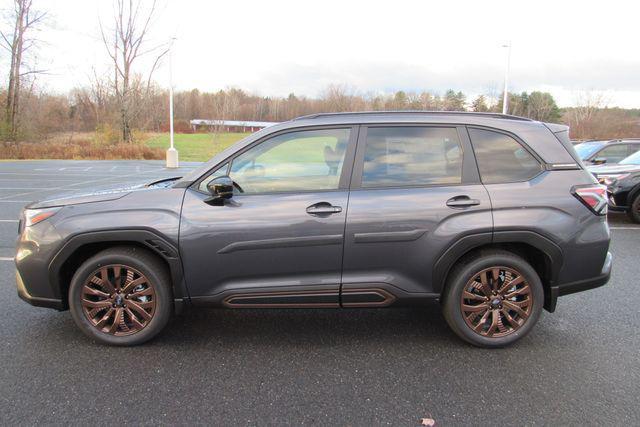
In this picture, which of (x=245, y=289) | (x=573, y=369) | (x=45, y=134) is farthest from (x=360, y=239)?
(x=45, y=134)

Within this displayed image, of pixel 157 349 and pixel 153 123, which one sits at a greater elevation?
pixel 153 123

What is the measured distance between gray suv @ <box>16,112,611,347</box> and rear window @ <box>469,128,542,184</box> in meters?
0.01

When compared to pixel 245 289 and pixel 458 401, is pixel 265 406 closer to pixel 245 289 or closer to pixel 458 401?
pixel 245 289

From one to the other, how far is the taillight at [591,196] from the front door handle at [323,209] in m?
1.83

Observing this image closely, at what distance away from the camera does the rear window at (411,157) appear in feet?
11.0

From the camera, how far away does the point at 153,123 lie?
1630 inches

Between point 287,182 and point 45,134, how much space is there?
127 feet

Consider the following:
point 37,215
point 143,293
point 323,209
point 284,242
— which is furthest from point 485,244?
point 37,215

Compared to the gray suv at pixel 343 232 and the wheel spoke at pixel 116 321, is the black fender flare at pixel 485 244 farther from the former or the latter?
the wheel spoke at pixel 116 321

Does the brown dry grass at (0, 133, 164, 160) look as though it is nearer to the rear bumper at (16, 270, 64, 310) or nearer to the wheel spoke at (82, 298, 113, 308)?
the rear bumper at (16, 270, 64, 310)

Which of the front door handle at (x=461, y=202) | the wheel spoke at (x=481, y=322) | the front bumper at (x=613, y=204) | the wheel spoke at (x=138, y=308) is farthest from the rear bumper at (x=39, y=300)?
the front bumper at (x=613, y=204)

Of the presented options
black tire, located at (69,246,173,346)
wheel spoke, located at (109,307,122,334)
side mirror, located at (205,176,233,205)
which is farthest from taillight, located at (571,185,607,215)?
wheel spoke, located at (109,307,122,334)

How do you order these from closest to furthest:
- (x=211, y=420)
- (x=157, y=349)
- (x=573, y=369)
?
1. (x=211, y=420)
2. (x=573, y=369)
3. (x=157, y=349)

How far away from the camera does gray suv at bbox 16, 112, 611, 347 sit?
320cm
